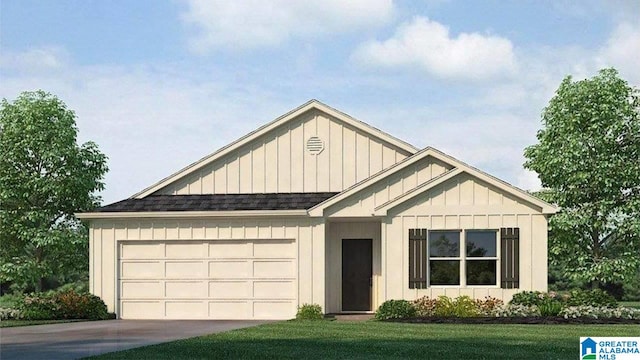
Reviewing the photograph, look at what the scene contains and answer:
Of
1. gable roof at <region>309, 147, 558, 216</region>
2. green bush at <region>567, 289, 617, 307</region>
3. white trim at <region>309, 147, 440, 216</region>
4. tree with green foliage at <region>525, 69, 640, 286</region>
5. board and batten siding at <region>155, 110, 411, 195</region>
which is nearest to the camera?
green bush at <region>567, 289, 617, 307</region>

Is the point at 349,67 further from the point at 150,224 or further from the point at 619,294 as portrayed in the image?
the point at 619,294

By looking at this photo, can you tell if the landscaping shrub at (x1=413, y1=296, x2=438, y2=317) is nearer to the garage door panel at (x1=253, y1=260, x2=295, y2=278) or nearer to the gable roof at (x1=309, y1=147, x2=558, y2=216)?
the gable roof at (x1=309, y1=147, x2=558, y2=216)

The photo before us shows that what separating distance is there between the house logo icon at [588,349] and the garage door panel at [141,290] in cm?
1280

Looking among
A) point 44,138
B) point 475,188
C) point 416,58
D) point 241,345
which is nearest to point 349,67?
point 416,58

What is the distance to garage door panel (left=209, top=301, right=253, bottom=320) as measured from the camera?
85.4ft

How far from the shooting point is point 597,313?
23641 millimetres

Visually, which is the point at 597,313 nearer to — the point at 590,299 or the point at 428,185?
the point at 590,299

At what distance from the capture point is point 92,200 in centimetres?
3328

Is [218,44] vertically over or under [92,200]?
over

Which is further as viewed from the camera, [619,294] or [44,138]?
[619,294]

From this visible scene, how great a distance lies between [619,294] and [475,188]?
17.6 meters

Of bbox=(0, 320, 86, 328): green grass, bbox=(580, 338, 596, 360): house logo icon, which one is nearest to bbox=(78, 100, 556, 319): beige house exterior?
bbox=(0, 320, 86, 328): green grass

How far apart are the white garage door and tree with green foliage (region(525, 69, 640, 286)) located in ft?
29.7

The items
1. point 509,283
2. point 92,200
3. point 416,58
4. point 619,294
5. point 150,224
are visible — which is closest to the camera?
point 416,58
